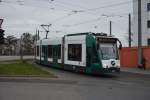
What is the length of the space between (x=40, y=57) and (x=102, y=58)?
55.2 ft

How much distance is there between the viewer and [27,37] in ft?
484

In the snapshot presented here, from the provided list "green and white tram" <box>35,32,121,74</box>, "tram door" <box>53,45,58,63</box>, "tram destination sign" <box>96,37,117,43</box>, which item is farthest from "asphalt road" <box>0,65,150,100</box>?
"tram door" <box>53,45,58,63</box>

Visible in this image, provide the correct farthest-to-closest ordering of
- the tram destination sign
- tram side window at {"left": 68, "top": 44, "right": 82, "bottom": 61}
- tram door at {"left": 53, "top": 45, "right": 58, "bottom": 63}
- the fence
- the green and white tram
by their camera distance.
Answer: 1. the fence
2. tram door at {"left": 53, "top": 45, "right": 58, "bottom": 63}
3. tram side window at {"left": 68, "top": 44, "right": 82, "bottom": 61}
4. the tram destination sign
5. the green and white tram

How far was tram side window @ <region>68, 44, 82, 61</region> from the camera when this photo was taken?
28.1 m

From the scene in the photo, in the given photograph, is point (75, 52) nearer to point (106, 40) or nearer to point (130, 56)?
point (106, 40)

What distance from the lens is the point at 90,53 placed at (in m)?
26.4

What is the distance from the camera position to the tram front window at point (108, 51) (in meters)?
26.0

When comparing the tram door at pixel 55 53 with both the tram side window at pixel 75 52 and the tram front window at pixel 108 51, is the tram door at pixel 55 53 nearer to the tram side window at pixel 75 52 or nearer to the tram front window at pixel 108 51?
the tram side window at pixel 75 52

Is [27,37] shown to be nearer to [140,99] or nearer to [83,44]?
[83,44]

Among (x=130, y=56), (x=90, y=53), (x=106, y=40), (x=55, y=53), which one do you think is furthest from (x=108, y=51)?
(x=130, y=56)

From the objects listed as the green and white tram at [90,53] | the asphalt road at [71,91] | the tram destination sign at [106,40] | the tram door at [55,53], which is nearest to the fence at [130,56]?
the tram door at [55,53]

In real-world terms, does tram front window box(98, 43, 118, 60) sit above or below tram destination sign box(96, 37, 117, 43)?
below

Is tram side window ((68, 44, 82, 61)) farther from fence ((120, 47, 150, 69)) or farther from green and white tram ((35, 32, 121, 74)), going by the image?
fence ((120, 47, 150, 69))

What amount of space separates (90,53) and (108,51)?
4.39ft
